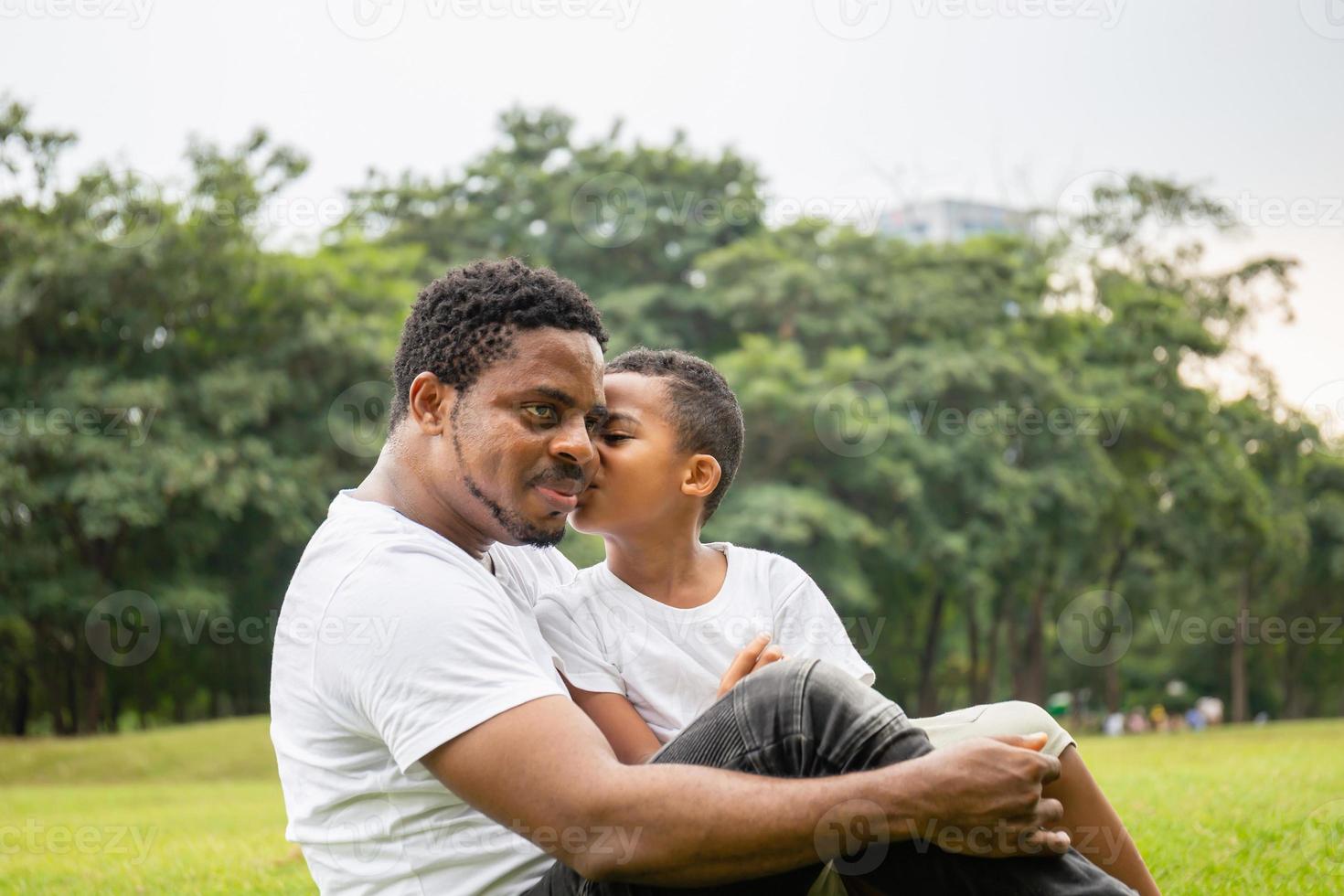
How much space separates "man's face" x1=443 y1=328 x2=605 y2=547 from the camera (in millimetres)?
2650

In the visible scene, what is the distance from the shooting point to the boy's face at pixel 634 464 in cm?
327

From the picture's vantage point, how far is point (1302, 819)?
559cm

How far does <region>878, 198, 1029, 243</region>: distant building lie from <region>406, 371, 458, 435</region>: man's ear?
21.3 meters

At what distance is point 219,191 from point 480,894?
18391 millimetres

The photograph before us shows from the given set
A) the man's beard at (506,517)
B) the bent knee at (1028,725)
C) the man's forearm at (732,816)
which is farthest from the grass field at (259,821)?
the man's beard at (506,517)

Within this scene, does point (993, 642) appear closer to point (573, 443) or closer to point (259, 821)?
point (259, 821)

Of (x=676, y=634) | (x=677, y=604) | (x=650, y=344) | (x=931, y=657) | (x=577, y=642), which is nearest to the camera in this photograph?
(x=577, y=642)

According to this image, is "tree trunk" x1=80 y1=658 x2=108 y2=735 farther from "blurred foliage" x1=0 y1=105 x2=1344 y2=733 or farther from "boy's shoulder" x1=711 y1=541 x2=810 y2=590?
"boy's shoulder" x1=711 y1=541 x2=810 y2=590

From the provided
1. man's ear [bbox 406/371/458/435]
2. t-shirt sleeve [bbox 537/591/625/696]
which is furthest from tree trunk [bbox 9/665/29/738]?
man's ear [bbox 406/371/458/435]

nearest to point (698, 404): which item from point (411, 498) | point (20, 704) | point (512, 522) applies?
point (512, 522)

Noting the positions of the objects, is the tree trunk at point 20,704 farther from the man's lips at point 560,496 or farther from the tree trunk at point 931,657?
the man's lips at point 560,496

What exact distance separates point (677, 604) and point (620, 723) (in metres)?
0.43

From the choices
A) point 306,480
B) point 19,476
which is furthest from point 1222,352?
point 19,476

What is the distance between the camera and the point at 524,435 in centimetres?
266
